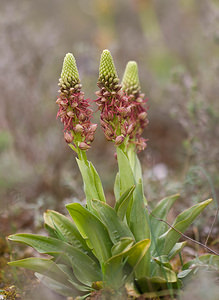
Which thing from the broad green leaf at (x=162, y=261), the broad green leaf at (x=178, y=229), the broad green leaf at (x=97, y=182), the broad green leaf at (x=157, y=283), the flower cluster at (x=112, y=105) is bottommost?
the broad green leaf at (x=157, y=283)

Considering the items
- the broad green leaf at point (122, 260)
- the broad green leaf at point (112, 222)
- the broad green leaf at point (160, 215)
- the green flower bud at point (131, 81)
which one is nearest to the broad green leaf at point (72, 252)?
the broad green leaf at point (122, 260)

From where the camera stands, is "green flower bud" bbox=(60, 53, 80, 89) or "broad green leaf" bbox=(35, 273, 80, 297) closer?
"green flower bud" bbox=(60, 53, 80, 89)

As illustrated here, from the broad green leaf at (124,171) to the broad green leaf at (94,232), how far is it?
0.28m

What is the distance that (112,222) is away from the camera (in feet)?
7.34

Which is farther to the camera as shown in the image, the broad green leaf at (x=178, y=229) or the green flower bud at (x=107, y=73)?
the broad green leaf at (x=178, y=229)

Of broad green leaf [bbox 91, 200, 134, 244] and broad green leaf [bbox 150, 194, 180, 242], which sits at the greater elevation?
broad green leaf [bbox 91, 200, 134, 244]

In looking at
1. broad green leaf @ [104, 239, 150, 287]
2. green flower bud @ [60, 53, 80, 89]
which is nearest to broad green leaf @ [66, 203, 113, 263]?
broad green leaf @ [104, 239, 150, 287]

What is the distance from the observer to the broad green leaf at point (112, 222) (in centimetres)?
220

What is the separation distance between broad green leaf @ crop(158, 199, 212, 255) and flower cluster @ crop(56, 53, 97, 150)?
743 millimetres

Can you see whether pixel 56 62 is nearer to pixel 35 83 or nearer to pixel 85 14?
pixel 35 83

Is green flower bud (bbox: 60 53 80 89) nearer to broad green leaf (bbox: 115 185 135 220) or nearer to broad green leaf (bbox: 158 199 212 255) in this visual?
broad green leaf (bbox: 115 185 135 220)

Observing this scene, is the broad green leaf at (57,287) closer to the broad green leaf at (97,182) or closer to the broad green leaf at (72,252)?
the broad green leaf at (72,252)

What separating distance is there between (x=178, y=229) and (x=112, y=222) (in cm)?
44

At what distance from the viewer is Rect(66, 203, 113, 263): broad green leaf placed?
7.27 ft
